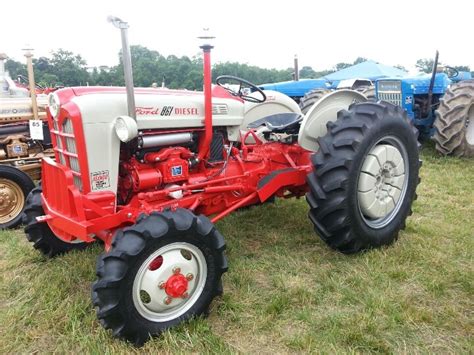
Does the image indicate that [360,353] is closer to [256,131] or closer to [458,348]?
[458,348]

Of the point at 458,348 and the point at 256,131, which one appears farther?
the point at 256,131

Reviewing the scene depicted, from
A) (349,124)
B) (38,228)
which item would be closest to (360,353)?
(349,124)

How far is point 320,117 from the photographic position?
11.4 ft

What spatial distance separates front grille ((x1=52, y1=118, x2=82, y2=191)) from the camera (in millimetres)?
2703

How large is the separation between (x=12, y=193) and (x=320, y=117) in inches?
128

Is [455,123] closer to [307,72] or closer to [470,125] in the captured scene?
[470,125]

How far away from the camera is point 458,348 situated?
2332 mm

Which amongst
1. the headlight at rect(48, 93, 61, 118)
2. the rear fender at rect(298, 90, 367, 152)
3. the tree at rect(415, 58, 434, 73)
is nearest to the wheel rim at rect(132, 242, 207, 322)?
the headlight at rect(48, 93, 61, 118)

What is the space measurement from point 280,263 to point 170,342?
4.08 feet

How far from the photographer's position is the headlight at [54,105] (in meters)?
2.73

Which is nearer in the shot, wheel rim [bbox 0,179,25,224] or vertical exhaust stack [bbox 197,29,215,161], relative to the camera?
vertical exhaust stack [bbox 197,29,215,161]

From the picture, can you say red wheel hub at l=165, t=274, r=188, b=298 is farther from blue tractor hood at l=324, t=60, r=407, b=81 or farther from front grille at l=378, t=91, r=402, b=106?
blue tractor hood at l=324, t=60, r=407, b=81

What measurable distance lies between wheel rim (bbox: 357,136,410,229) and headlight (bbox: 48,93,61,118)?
2.18 m

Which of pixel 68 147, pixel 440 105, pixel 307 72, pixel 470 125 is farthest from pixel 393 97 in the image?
pixel 307 72
